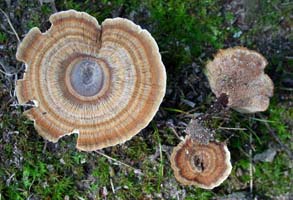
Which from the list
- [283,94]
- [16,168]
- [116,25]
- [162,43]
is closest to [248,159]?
[283,94]

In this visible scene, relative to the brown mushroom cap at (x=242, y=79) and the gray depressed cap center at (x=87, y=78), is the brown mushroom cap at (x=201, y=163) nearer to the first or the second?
the brown mushroom cap at (x=242, y=79)

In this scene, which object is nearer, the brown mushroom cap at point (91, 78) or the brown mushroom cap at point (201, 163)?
the brown mushroom cap at point (91, 78)

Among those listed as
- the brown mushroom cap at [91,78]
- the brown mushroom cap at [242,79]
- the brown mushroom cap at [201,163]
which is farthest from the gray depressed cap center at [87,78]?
the brown mushroom cap at [242,79]

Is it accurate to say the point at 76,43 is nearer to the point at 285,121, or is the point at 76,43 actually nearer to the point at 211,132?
the point at 211,132

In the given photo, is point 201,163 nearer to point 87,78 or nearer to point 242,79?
point 242,79

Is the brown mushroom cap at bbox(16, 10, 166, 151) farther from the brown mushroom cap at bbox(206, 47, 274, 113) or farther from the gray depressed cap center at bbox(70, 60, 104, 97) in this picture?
the brown mushroom cap at bbox(206, 47, 274, 113)

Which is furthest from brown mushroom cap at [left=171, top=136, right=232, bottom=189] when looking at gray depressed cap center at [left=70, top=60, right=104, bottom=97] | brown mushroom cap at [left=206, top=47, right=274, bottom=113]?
gray depressed cap center at [left=70, top=60, right=104, bottom=97]

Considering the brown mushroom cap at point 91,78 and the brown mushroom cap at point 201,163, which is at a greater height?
the brown mushroom cap at point 91,78
